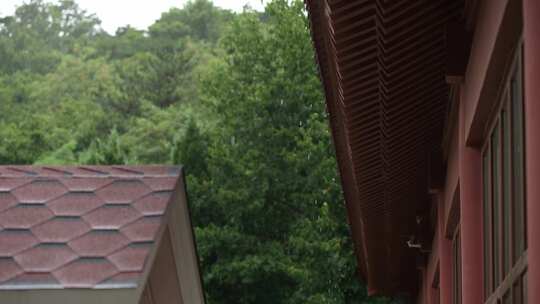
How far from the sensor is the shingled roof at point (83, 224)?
1152cm

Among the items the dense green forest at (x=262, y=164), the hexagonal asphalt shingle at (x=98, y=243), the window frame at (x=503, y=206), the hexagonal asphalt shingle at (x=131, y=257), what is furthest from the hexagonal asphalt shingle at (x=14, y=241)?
the dense green forest at (x=262, y=164)

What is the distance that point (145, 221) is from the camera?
1213cm

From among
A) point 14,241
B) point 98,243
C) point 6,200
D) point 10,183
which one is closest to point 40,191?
point 6,200

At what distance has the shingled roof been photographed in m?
11.5

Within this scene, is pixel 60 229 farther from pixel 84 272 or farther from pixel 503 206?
pixel 503 206

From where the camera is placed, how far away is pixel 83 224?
39.5 ft

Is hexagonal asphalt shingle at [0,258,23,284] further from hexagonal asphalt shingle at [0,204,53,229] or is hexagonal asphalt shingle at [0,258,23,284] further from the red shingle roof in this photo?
hexagonal asphalt shingle at [0,204,53,229]

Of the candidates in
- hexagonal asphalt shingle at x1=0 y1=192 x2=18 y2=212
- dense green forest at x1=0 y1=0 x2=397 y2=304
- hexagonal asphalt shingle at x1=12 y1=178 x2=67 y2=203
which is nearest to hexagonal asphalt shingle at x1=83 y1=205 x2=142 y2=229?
hexagonal asphalt shingle at x1=12 y1=178 x2=67 y2=203

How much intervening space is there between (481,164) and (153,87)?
68.7m

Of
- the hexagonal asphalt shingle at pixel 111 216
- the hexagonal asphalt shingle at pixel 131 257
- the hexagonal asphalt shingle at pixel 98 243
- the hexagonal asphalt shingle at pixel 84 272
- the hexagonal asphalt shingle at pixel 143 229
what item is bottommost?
the hexagonal asphalt shingle at pixel 84 272

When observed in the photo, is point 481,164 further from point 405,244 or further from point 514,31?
point 405,244

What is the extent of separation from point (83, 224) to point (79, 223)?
0.11 ft

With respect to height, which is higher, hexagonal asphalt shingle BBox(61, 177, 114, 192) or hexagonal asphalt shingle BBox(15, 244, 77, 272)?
hexagonal asphalt shingle BBox(61, 177, 114, 192)

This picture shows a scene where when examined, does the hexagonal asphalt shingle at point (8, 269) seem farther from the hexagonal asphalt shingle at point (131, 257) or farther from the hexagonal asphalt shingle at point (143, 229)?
the hexagonal asphalt shingle at point (143, 229)
